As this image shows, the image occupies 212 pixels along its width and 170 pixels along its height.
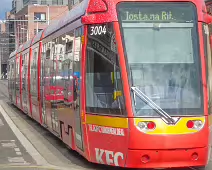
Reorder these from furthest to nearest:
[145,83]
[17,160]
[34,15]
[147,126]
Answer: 1. [34,15]
2. [17,160]
3. [145,83]
4. [147,126]

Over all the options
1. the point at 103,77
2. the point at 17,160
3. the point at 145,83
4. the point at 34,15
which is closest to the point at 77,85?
the point at 103,77

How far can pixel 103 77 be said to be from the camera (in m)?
6.87

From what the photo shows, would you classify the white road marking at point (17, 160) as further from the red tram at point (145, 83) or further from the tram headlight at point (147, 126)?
the tram headlight at point (147, 126)

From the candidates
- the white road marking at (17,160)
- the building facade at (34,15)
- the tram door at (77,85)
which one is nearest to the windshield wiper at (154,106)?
the tram door at (77,85)

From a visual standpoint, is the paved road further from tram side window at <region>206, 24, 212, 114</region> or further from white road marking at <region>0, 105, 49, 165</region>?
tram side window at <region>206, 24, 212, 114</region>

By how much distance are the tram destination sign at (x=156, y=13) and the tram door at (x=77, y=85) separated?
1.07 meters

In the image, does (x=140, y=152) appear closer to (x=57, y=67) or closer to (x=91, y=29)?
(x=91, y=29)

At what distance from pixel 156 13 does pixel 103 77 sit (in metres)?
1.31

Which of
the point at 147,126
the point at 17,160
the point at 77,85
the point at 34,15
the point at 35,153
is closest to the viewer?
the point at 147,126

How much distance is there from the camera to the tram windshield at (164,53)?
6555 mm

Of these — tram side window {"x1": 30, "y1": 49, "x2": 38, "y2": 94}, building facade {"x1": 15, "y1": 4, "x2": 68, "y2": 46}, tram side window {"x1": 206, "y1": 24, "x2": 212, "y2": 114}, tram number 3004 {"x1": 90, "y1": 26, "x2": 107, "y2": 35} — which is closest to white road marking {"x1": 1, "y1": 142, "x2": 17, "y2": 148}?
tram side window {"x1": 30, "y1": 49, "x2": 38, "y2": 94}

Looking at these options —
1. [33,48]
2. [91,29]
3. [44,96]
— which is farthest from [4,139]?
[91,29]

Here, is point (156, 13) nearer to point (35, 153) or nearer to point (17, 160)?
point (17, 160)

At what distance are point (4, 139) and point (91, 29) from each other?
5645mm
